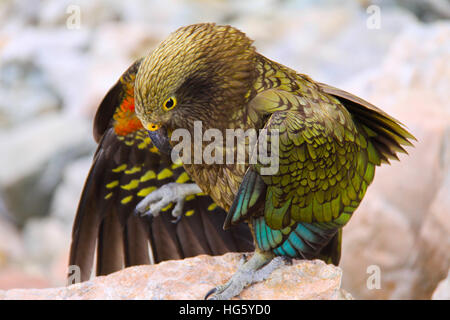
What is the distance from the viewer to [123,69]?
97.7 inches

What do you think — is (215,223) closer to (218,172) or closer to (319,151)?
(218,172)

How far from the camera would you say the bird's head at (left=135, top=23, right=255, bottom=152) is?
2.70ft

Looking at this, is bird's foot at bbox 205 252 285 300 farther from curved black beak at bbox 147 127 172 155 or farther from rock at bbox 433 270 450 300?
rock at bbox 433 270 450 300

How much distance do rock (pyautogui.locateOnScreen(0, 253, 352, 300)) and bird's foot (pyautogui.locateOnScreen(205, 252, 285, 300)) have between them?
1 centimetres

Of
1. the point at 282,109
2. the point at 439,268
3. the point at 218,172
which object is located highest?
the point at 282,109

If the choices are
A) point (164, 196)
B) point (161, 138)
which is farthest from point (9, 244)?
point (161, 138)

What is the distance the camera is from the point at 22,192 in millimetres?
2469

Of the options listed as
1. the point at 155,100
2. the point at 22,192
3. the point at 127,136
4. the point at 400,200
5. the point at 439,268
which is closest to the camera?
the point at 155,100

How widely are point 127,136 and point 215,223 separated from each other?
12.3 inches

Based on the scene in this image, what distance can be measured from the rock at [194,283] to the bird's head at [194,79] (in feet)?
1.04

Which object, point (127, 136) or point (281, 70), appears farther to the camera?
point (127, 136)

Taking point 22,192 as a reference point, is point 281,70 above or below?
above

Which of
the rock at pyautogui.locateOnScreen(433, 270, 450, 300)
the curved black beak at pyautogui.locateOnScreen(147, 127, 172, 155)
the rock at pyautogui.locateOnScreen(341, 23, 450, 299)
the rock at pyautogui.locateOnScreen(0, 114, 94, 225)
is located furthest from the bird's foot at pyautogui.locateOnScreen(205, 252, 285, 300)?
the rock at pyautogui.locateOnScreen(0, 114, 94, 225)
